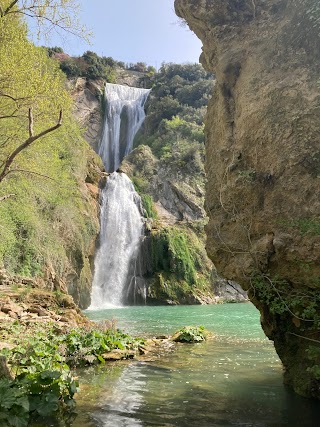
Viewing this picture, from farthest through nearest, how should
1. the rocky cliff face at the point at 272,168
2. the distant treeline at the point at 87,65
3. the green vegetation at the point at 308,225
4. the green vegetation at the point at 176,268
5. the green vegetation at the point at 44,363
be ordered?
the distant treeline at the point at 87,65 → the green vegetation at the point at 176,268 → the rocky cliff face at the point at 272,168 → the green vegetation at the point at 308,225 → the green vegetation at the point at 44,363

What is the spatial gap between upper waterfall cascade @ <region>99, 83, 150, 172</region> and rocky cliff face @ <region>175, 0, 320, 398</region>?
39.9m

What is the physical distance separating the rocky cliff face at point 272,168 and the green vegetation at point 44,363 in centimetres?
300

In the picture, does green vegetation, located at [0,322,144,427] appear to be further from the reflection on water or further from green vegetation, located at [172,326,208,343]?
green vegetation, located at [172,326,208,343]

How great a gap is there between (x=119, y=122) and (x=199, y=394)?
153ft

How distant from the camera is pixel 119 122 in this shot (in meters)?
51.0

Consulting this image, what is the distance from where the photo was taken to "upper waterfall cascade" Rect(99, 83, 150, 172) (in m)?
48.7

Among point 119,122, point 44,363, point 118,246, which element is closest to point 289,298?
point 44,363

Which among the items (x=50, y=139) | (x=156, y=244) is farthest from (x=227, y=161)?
(x=156, y=244)

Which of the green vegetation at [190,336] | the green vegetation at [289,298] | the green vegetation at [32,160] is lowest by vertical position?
the green vegetation at [190,336]

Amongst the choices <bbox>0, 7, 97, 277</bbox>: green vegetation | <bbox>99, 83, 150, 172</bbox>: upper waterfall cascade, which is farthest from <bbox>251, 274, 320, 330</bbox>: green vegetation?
<bbox>99, 83, 150, 172</bbox>: upper waterfall cascade

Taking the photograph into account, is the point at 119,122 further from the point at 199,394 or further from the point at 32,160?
the point at 199,394

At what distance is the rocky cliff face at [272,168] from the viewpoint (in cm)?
581

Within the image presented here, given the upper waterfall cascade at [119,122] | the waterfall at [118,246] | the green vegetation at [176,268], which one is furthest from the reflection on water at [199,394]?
the upper waterfall cascade at [119,122]

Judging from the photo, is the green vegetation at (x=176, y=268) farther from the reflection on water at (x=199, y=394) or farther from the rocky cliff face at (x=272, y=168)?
the rocky cliff face at (x=272, y=168)
